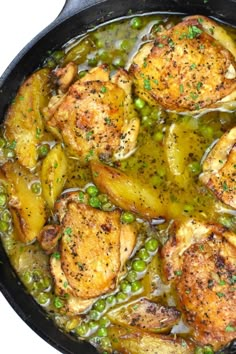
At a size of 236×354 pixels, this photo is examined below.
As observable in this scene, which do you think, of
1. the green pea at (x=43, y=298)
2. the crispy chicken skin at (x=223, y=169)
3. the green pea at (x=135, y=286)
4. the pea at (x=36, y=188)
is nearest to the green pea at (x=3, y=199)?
the pea at (x=36, y=188)

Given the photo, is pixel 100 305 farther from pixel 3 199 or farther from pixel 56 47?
pixel 56 47

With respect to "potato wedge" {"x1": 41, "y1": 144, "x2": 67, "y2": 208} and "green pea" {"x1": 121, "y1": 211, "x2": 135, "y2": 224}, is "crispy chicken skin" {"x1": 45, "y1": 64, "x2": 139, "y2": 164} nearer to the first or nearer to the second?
"potato wedge" {"x1": 41, "y1": 144, "x2": 67, "y2": 208}

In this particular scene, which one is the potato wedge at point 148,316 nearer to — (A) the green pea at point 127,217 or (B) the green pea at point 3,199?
(A) the green pea at point 127,217

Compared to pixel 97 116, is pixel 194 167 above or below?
below

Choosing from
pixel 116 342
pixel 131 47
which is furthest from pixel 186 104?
pixel 116 342

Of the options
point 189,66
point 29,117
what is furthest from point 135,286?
point 189,66

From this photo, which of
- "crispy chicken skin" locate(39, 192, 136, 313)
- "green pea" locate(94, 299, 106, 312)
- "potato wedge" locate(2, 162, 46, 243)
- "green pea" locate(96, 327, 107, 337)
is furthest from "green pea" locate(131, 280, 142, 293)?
"potato wedge" locate(2, 162, 46, 243)

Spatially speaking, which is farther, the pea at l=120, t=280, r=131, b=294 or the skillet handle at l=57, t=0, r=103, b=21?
the pea at l=120, t=280, r=131, b=294
